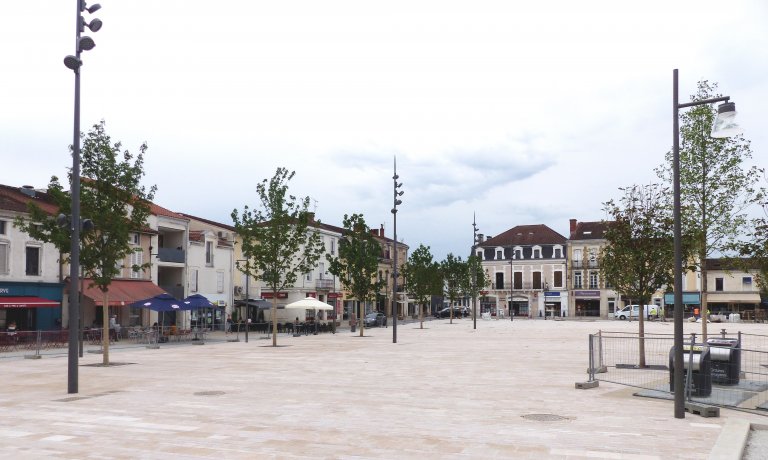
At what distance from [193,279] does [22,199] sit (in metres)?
14.4

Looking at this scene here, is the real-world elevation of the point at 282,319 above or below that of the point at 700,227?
below

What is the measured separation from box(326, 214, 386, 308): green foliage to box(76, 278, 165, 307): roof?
11.4 metres

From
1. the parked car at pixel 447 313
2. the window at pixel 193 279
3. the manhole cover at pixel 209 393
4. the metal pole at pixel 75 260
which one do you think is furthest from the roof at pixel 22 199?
the parked car at pixel 447 313

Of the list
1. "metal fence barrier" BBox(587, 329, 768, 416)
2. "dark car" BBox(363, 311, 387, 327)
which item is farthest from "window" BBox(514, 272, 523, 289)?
"metal fence barrier" BBox(587, 329, 768, 416)

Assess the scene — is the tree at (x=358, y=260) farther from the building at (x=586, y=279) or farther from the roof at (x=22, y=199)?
the building at (x=586, y=279)

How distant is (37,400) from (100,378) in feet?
13.6

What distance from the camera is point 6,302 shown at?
31.8 meters

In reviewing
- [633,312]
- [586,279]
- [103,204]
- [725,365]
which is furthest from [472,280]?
[725,365]

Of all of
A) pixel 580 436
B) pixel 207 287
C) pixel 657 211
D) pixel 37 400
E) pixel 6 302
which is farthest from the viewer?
pixel 207 287

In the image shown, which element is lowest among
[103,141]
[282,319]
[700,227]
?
[282,319]

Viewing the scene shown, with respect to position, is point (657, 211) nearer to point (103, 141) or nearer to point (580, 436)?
point (580, 436)

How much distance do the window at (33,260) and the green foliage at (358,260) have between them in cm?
1617

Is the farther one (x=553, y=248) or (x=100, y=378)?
(x=553, y=248)

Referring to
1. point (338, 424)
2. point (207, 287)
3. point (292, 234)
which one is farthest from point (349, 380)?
point (207, 287)
